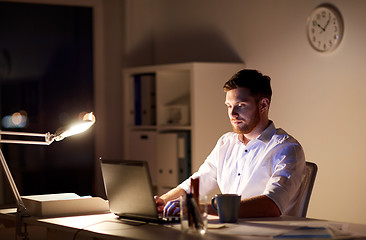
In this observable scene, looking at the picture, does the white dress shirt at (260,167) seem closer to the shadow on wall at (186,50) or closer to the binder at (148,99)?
the shadow on wall at (186,50)

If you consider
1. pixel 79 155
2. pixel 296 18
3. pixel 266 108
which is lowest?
pixel 79 155

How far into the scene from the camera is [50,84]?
17.9 feet

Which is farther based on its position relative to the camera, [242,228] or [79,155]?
[79,155]

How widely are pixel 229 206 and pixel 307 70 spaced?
1.98 meters

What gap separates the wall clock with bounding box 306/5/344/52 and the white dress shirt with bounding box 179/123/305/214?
1.12 metres

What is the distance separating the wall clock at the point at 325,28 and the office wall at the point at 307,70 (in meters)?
0.04

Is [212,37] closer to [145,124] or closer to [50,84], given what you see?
[145,124]

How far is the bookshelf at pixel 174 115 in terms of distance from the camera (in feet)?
15.5

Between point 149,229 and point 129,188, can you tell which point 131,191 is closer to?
point 129,188

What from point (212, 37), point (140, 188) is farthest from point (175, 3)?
point (140, 188)

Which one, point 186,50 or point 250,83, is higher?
point 186,50

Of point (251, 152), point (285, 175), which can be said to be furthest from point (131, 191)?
point (251, 152)

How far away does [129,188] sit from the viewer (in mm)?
2586

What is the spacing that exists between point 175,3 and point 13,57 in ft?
4.61
